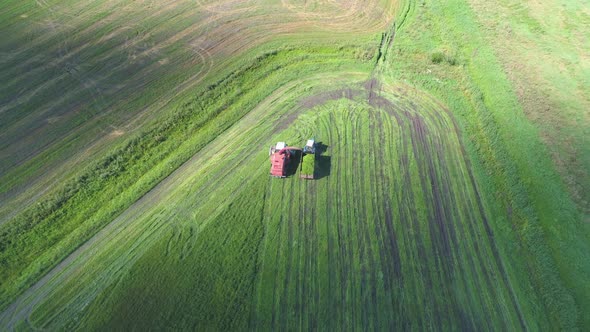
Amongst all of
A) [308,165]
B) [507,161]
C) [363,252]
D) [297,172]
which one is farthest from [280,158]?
[507,161]

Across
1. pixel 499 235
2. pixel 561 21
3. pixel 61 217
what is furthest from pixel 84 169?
pixel 561 21

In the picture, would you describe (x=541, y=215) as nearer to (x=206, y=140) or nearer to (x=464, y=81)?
(x=464, y=81)

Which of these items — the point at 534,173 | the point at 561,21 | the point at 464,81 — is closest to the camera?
the point at 534,173

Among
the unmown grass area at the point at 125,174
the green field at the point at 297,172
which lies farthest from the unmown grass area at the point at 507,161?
the unmown grass area at the point at 125,174

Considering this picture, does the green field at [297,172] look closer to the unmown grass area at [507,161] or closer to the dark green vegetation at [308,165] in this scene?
the unmown grass area at [507,161]

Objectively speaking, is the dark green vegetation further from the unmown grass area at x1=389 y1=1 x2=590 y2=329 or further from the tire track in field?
the unmown grass area at x1=389 y1=1 x2=590 y2=329

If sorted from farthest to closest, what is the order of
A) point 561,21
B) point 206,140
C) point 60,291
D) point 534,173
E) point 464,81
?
point 561,21 → point 464,81 → point 206,140 → point 534,173 → point 60,291

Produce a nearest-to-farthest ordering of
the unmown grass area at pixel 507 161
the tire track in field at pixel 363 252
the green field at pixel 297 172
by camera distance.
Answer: the tire track in field at pixel 363 252 < the green field at pixel 297 172 < the unmown grass area at pixel 507 161

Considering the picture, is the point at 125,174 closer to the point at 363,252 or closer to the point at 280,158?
the point at 280,158
